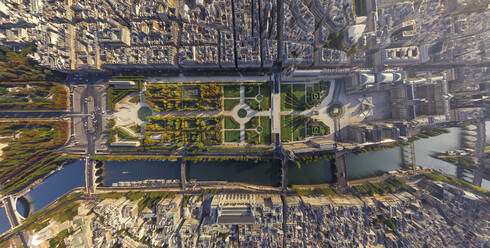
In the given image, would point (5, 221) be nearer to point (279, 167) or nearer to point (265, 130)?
point (265, 130)

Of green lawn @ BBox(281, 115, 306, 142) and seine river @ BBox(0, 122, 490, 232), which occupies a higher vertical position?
green lawn @ BBox(281, 115, 306, 142)

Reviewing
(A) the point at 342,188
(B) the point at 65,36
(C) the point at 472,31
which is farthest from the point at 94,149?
(C) the point at 472,31

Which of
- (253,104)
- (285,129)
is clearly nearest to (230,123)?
(253,104)

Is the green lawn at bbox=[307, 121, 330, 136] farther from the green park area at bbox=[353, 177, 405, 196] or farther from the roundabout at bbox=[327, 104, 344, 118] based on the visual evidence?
the green park area at bbox=[353, 177, 405, 196]

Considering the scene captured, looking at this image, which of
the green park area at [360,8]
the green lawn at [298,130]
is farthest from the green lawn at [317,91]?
the green park area at [360,8]

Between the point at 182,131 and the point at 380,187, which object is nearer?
the point at 380,187

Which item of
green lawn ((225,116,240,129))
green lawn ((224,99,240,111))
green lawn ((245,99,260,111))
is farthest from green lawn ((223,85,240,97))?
green lawn ((225,116,240,129))

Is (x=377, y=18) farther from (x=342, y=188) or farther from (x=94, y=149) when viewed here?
(x=94, y=149)

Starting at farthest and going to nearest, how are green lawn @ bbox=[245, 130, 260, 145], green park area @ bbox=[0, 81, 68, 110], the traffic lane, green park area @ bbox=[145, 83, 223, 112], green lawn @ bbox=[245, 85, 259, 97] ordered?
green lawn @ bbox=[245, 130, 260, 145] < green lawn @ bbox=[245, 85, 259, 97] < green park area @ bbox=[145, 83, 223, 112] < the traffic lane < green park area @ bbox=[0, 81, 68, 110]
